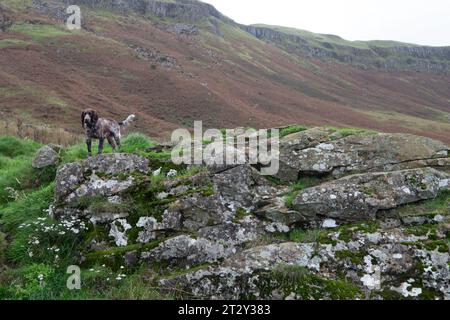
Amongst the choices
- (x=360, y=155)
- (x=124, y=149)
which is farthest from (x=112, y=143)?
(x=360, y=155)

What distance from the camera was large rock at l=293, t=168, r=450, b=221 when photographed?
7691mm

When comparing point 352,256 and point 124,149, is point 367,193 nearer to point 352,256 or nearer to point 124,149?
point 352,256

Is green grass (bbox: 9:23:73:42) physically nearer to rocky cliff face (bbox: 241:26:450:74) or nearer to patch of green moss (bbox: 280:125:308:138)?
patch of green moss (bbox: 280:125:308:138)

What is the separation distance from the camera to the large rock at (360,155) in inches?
356

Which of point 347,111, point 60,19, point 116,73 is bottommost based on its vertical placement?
point 347,111

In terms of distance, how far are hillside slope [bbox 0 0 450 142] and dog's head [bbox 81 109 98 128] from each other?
830 inches

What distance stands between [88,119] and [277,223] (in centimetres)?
548

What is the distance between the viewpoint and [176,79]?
5200 centimetres

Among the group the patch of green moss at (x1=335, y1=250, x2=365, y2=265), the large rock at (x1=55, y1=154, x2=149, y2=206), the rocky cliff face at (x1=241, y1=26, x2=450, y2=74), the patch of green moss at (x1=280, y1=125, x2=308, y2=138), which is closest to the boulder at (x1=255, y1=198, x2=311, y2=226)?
the patch of green moss at (x1=335, y1=250, x2=365, y2=265)

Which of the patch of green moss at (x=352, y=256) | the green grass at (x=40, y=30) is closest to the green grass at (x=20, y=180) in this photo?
the patch of green moss at (x=352, y=256)

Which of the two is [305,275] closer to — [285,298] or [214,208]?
[285,298]

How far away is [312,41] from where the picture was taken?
5689 inches
